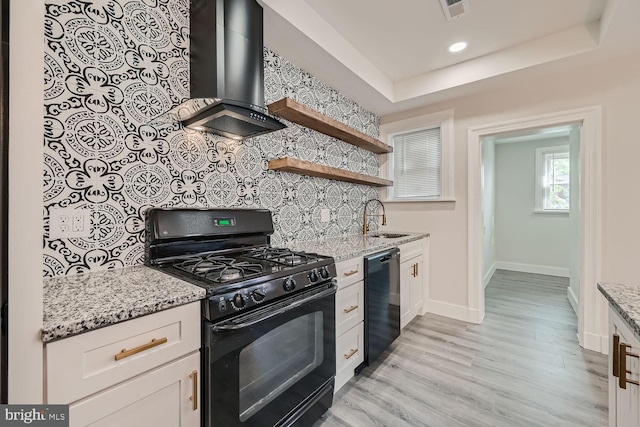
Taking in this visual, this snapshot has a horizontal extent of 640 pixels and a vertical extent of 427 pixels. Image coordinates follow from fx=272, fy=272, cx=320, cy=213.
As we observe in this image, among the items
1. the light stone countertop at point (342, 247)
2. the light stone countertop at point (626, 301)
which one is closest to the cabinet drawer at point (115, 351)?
the light stone countertop at point (342, 247)

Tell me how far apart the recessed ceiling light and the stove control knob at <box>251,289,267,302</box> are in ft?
8.68

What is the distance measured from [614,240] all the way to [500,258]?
3.46 metres

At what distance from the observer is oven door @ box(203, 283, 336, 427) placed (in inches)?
40.8

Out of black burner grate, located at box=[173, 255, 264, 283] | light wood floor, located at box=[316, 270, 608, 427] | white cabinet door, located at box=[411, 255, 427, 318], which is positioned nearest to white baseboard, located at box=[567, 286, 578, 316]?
light wood floor, located at box=[316, 270, 608, 427]

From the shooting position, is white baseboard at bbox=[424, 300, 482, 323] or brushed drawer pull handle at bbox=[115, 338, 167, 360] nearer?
brushed drawer pull handle at bbox=[115, 338, 167, 360]

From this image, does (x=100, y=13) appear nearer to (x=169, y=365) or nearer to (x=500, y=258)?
(x=169, y=365)

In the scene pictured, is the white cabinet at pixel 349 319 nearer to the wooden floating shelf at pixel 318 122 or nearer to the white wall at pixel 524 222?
the wooden floating shelf at pixel 318 122

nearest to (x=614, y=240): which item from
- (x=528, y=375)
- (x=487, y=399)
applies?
(x=528, y=375)

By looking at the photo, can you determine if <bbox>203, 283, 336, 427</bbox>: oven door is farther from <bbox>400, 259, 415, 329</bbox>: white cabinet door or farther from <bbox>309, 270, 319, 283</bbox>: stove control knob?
<bbox>400, 259, 415, 329</bbox>: white cabinet door

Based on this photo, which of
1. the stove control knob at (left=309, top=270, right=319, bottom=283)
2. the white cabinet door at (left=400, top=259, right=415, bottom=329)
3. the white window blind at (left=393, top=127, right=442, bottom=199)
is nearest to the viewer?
the stove control knob at (left=309, top=270, right=319, bottom=283)

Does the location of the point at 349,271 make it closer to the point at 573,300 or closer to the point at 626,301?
the point at 626,301

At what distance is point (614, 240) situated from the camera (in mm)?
2273

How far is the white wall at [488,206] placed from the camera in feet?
14.3

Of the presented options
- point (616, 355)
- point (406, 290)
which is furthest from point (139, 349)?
point (406, 290)
